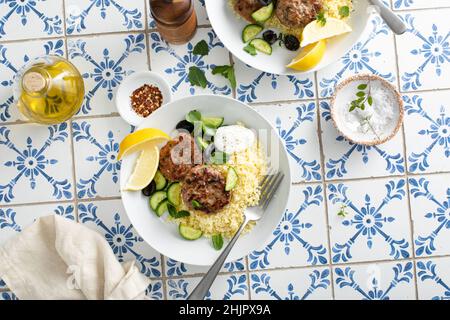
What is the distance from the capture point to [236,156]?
185 cm

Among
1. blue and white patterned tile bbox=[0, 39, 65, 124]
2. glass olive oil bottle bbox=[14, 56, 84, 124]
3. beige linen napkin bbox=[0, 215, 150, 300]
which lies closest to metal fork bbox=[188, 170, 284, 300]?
beige linen napkin bbox=[0, 215, 150, 300]

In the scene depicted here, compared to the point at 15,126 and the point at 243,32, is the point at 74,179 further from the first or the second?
the point at 243,32

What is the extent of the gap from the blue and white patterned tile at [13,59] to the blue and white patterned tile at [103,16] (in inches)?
3.2

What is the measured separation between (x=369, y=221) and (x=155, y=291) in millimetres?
767

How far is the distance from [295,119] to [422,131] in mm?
438

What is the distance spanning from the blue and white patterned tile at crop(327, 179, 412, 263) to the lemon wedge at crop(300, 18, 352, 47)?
0.50 meters

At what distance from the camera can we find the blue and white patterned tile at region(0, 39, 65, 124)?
2.01 metres

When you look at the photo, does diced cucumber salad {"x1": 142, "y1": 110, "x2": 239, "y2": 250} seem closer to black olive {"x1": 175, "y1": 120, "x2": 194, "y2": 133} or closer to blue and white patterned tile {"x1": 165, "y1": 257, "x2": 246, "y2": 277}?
black olive {"x1": 175, "y1": 120, "x2": 194, "y2": 133}

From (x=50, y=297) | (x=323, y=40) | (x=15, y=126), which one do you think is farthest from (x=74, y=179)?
(x=323, y=40)

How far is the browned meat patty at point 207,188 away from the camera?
1.82 meters

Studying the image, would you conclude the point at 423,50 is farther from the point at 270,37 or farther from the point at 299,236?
the point at 299,236

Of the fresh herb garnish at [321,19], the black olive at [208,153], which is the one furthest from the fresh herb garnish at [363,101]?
the black olive at [208,153]

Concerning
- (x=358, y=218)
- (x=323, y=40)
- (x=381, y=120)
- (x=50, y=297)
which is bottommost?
(x=50, y=297)

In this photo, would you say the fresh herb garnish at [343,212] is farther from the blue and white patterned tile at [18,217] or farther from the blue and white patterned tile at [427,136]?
the blue and white patterned tile at [18,217]
